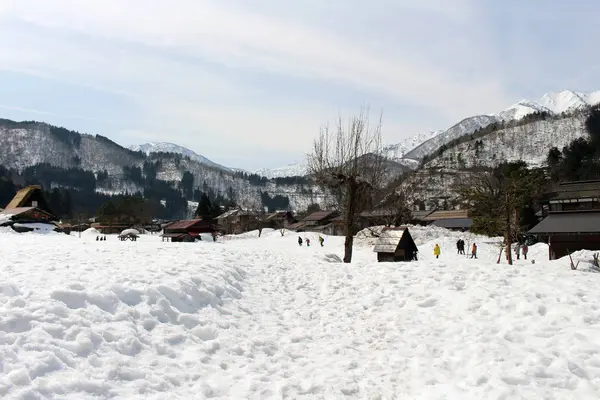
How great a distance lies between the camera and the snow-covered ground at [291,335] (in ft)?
21.1

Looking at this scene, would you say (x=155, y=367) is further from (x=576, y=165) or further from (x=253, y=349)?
(x=576, y=165)

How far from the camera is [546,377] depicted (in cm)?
700

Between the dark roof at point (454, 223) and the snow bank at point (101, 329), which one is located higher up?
the dark roof at point (454, 223)

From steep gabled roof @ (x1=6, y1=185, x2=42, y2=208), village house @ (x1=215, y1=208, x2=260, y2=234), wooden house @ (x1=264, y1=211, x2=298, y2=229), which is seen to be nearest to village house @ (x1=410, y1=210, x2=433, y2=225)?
village house @ (x1=215, y1=208, x2=260, y2=234)

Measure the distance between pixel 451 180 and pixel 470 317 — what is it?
520 feet

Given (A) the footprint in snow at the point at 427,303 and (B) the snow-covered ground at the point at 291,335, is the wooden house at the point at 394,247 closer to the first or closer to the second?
A: (B) the snow-covered ground at the point at 291,335

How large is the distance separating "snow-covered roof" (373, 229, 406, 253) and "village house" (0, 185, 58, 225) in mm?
51788

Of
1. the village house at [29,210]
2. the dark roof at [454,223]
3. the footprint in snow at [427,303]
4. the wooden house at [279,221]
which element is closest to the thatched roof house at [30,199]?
the village house at [29,210]

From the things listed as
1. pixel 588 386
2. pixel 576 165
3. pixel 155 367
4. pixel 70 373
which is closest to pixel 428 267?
pixel 588 386

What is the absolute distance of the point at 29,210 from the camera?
6156cm

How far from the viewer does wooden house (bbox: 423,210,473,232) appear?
85625 millimetres

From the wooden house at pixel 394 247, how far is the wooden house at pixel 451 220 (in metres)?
53.1

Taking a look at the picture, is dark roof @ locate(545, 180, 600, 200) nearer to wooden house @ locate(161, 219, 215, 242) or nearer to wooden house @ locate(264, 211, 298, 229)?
wooden house @ locate(161, 219, 215, 242)

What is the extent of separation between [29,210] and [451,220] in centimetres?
7500
